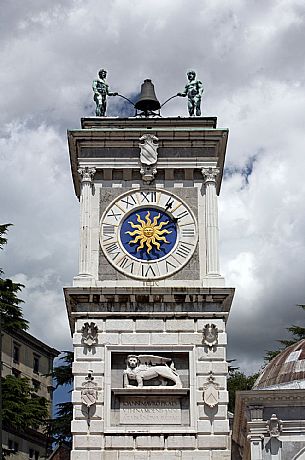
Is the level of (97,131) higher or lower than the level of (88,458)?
higher

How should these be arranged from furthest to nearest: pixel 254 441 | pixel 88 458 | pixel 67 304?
pixel 254 441 < pixel 67 304 < pixel 88 458

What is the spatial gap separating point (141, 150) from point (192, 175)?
84.7 inches

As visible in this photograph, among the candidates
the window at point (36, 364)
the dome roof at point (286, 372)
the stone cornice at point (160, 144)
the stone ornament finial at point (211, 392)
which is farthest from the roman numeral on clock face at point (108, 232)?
the window at point (36, 364)

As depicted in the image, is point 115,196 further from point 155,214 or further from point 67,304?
point 67,304

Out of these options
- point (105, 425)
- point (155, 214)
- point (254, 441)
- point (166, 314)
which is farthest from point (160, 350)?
point (254, 441)

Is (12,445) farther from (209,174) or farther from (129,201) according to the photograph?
(209,174)

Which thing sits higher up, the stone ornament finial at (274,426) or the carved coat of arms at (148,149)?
the carved coat of arms at (148,149)

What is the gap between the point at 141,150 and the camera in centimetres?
3350

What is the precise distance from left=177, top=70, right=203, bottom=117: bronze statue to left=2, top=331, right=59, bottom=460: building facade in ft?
137

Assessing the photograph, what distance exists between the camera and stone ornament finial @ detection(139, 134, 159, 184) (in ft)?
109

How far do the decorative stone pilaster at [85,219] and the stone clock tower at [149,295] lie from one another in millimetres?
37

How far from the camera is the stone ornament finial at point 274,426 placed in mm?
35594

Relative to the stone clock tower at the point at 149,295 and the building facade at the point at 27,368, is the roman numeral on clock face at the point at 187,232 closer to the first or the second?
the stone clock tower at the point at 149,295

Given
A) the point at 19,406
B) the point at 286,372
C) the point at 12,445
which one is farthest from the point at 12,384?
the point at 12,445
